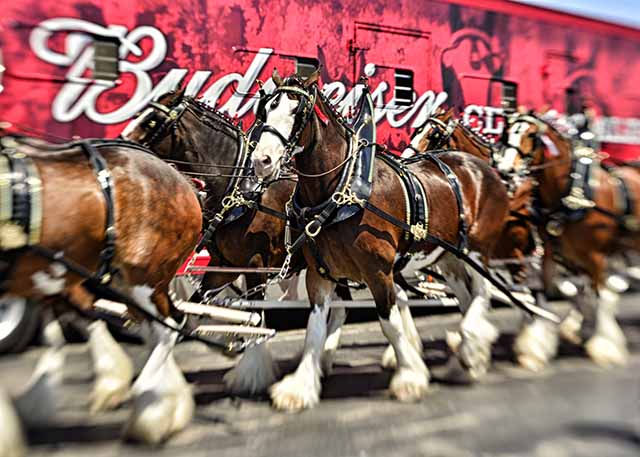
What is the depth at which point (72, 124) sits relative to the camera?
474 cm

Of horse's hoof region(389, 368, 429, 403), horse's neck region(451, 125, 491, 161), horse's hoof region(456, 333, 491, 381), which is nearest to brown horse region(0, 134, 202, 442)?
horse's hoof region(389, 368, 429, 403)

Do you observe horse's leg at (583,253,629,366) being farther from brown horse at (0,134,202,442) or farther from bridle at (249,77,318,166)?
brown horse at (0,134,202,442)

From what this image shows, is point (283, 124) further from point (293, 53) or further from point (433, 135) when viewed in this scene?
point (433, 135)

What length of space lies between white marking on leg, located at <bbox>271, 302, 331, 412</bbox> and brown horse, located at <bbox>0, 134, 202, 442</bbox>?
66 centimetres

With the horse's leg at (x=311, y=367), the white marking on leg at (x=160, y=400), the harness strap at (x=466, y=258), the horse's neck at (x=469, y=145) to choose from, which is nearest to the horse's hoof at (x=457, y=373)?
the harness strap at (x=466, y=258)

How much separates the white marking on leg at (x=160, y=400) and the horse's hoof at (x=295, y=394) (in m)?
0.62

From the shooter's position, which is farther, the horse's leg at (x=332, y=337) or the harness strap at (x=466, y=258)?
the horse's leg at (x=332, y=337)

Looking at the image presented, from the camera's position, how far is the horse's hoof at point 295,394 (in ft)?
12.0

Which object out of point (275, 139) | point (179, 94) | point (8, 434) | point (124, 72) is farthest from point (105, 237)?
point (124, 72)

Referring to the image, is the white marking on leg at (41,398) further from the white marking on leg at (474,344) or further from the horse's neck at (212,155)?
the white marking on leg at (474,344)

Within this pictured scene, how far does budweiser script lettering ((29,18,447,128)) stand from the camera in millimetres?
4637

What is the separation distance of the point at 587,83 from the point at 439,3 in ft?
10.1

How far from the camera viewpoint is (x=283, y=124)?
3.47 metres

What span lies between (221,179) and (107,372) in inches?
69.6
